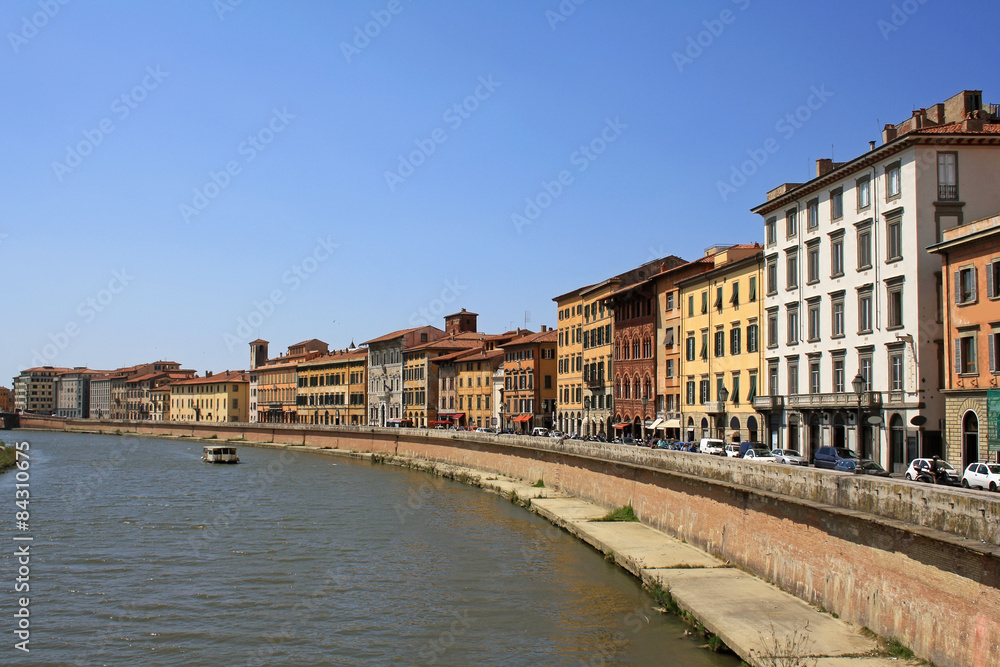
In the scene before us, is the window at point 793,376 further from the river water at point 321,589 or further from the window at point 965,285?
the river water at point 321,589

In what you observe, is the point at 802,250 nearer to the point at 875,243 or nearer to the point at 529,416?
the point at 875,243

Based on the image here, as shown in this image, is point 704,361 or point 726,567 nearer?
point 726,567

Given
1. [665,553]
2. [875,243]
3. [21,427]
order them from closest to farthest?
[665,553] → [875,243] → [21,427]

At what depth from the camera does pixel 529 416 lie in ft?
289

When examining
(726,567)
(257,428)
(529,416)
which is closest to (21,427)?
(257,428)

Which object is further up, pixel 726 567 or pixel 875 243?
pixel 875 243

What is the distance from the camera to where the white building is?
3797 cm

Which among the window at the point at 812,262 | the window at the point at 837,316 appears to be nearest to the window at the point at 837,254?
the window at the point at 837,316

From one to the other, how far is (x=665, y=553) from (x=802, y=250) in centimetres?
2485

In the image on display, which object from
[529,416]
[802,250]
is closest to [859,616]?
[802,250]

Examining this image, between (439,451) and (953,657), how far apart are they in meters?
59.7

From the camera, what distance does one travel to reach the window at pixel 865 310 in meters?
41.2

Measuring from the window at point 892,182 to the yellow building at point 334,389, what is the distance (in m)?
93.5

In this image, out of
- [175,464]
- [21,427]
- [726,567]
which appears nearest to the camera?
[726,567]
